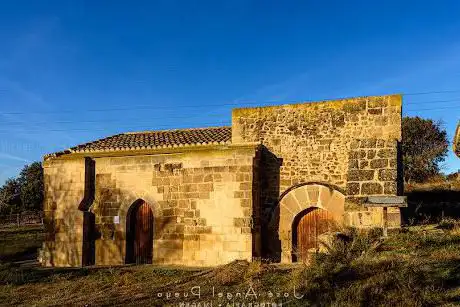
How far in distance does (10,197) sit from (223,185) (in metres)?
29.3

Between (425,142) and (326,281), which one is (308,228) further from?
(425,142)

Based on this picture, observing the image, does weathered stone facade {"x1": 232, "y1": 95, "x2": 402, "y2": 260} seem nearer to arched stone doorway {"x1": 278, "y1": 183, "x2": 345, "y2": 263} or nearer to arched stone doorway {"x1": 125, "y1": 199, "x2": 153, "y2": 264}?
arched stone doorway {"x1": 278, "y1": 183, "x2": 345, "y2": 263}

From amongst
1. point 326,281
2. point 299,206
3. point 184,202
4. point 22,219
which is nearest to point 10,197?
point 22,219

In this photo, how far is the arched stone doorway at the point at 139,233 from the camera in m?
13.4

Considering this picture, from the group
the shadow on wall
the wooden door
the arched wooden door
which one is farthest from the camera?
the shadow on wall

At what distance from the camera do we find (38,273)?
1198 centimetres

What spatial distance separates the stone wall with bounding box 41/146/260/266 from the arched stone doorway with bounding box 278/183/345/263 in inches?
32.4

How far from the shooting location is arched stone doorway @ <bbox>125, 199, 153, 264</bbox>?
1335cm

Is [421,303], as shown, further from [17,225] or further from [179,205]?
[17,225]

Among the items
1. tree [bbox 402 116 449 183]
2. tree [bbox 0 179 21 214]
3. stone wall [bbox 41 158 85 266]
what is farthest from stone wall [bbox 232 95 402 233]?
tree [bbox 0 179 21 214]

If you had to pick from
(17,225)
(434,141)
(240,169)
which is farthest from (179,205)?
(434,141)

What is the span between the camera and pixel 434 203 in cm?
1656

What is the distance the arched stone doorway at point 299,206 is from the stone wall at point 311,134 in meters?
0.18

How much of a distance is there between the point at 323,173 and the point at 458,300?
655cm
